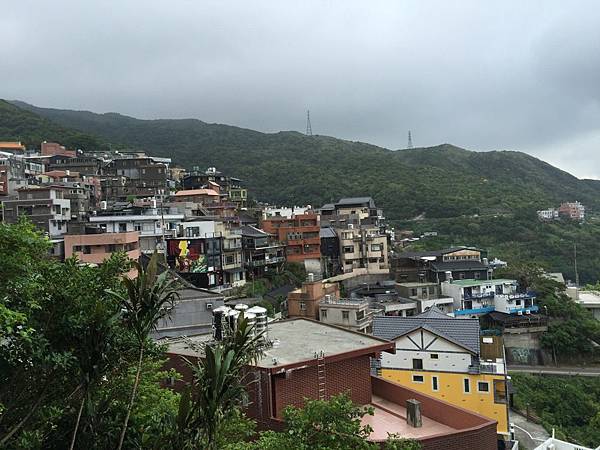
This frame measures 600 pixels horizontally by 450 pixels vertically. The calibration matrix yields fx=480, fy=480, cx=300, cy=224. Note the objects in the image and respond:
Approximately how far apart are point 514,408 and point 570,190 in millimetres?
114205

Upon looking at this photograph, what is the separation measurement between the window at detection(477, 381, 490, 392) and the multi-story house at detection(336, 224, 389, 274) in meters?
25.5

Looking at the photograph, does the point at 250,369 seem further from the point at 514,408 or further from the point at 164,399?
the point at 514,408

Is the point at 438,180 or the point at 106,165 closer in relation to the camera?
the point at 106,165

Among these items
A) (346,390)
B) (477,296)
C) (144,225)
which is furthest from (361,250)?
(346,390)

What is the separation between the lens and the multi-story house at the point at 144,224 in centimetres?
3878

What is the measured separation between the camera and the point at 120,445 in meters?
6.23

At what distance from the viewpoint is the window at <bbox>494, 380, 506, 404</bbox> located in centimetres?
2412

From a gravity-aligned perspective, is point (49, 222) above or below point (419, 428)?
above

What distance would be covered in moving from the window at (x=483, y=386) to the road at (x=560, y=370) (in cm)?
1593

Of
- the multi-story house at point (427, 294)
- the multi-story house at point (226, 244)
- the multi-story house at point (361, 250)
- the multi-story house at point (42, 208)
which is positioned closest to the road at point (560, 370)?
the multi-story house at point (427, 294)

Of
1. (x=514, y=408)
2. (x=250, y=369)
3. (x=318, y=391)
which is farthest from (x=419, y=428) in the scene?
(x=514, y=408)

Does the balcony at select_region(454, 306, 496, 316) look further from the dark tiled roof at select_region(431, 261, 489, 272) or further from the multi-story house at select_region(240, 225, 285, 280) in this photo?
the multi-story house at select_region(240, 225, 285, 280)

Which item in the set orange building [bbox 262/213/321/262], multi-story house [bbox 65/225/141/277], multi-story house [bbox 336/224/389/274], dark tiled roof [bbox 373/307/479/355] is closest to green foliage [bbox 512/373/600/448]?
dark tiled roof [bbox 373/307/479/355]

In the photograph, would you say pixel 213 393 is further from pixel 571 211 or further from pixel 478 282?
pixel 571 211
